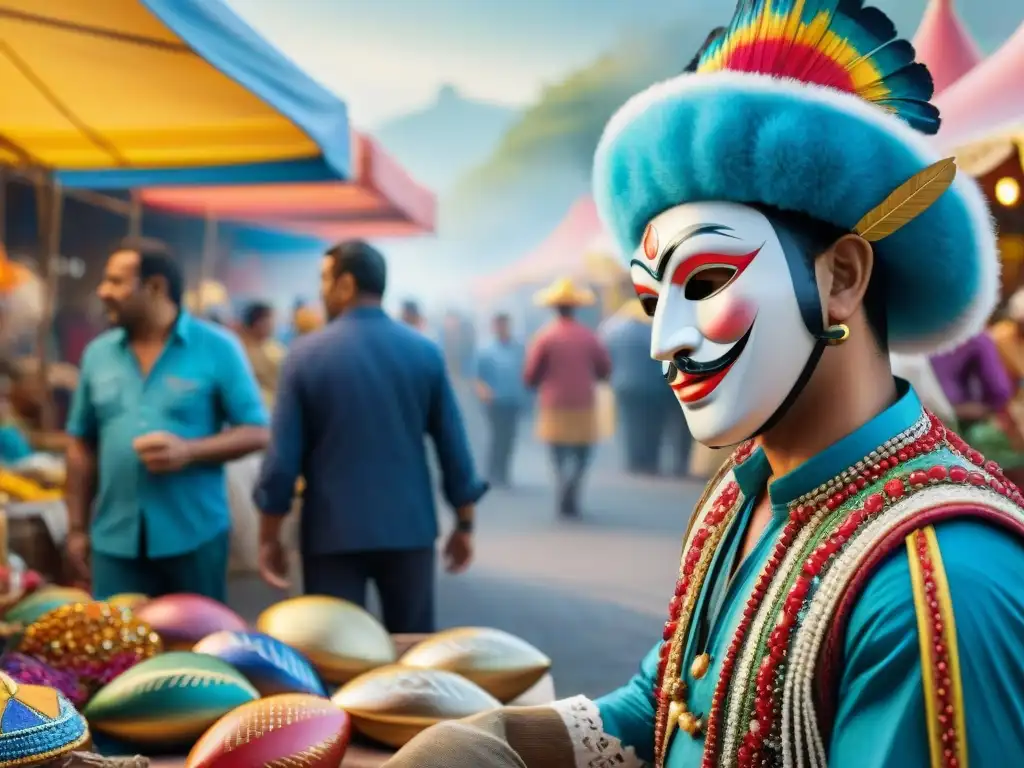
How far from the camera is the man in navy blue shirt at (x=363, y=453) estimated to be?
3.19m

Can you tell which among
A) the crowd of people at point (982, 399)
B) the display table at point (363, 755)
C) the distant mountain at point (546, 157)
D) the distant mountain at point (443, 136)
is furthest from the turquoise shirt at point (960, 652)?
the distant mountain at point (546, 157)

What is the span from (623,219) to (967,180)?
1.28 ft

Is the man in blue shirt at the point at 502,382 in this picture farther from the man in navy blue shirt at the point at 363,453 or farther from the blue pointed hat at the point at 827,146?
the blue pointed hat at the point at 827,146

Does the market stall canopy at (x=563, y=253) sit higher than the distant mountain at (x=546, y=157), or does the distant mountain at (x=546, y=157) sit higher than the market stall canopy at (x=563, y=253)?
the distant mountain at (x=546, y=157)

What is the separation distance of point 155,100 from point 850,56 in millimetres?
3732

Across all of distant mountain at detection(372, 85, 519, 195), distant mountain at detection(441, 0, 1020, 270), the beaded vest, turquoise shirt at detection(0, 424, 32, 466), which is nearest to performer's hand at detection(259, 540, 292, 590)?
the beaded vest

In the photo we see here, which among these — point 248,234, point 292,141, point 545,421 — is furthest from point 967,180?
point 248,234

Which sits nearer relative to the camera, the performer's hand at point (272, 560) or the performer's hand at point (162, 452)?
the performer's hand at point (162, 452)

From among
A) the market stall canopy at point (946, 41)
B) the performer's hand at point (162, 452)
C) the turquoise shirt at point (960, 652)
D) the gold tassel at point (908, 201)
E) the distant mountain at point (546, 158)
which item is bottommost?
the performer's hand at point (162, 452)

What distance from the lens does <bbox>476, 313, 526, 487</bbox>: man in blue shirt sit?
33.3 feet

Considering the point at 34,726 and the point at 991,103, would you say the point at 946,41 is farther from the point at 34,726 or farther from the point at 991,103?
the point at 34,726

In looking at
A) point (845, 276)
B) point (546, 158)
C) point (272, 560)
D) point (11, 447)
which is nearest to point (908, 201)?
point (845, 276)

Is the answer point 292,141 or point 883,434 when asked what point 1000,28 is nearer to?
point 292,141

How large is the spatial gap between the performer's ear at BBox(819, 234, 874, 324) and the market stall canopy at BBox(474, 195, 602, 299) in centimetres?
1519
